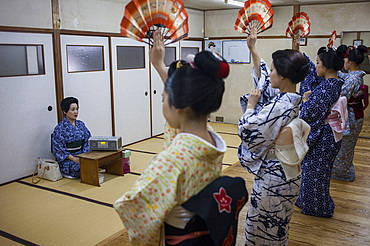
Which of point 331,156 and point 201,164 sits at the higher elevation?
point 201,164

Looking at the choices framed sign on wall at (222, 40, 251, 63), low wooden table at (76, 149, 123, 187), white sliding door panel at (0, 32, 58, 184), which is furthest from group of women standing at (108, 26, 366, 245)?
framed sign on wall at (222, 40, 251, 63)

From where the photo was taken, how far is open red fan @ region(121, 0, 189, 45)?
1935mm

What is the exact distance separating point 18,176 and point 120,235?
2.13 m

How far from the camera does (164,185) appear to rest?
1265mm

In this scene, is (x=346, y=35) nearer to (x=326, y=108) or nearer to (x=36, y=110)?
(x=326, y=108)

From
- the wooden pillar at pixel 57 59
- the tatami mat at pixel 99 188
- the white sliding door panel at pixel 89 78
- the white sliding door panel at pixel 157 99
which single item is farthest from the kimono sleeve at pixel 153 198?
the white sliding door panel at pixel 157 99

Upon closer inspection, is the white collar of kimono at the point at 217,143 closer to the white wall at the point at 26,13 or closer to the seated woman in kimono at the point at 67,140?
the seated woman in kimono at the point at 67,140

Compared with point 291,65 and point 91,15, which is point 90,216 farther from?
point 91,15

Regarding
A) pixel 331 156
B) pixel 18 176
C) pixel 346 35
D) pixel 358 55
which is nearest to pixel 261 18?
pixel 331 156

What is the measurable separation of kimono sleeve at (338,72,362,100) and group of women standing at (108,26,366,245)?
12 mm

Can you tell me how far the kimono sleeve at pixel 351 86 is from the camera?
4177 mm

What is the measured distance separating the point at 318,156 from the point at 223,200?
90.2 inches

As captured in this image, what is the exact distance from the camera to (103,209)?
359 centimetres

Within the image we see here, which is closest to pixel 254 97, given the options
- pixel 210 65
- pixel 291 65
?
pixel 291 65
